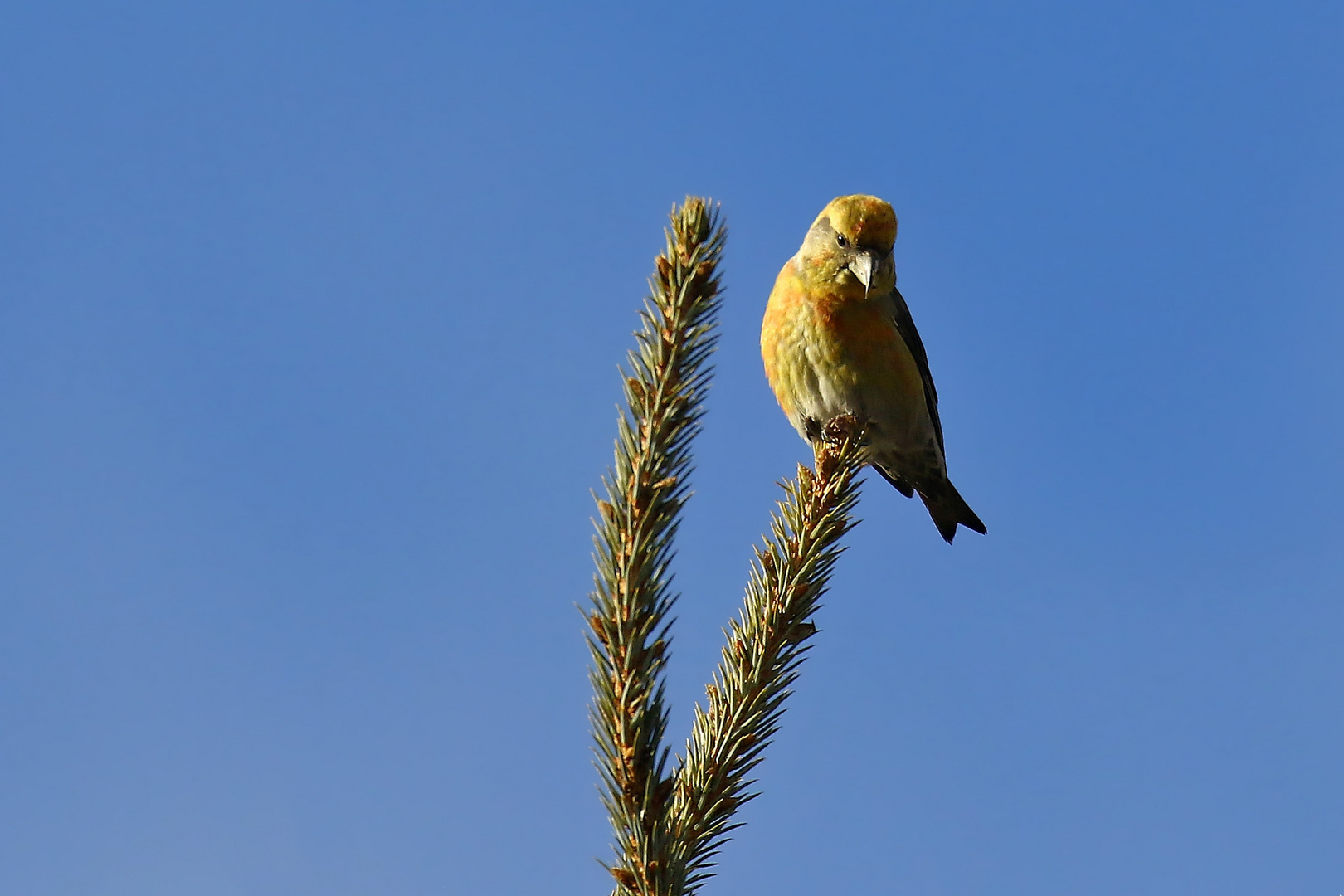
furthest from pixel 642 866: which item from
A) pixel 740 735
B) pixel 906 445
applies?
pixel 906 445

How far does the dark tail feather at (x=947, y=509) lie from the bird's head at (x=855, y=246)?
5.34 feet

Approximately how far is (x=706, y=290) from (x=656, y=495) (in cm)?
42

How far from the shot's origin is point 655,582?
2.03 meters

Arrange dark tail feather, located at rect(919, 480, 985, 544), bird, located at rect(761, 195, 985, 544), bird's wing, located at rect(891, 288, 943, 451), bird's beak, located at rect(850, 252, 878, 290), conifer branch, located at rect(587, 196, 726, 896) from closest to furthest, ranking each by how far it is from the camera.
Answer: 1. conifer branch, located at rect(587, 196, 726, 896)
2. bird's beak, located at rect(850, 252, 878, 290)
3. bird, located at rect(761, 195, 985, 544)
4. bird's wing, located at rect(891, 288, 943, 451)
5. dark tail feather, located at rect(919, 480, 985, 544)

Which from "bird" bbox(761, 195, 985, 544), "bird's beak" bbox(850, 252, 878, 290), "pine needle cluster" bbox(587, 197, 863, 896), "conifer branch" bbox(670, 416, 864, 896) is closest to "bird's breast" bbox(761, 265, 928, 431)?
"bird" bbox(761, 195, 985, 544)

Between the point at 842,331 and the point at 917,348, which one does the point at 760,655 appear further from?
the point at 917,348

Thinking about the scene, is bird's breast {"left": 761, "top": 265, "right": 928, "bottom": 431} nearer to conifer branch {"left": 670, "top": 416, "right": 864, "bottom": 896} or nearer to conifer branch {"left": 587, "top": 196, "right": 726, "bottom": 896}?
conifer branch {"left": 670, "top": 416, "right": 864, "bottom": 896}

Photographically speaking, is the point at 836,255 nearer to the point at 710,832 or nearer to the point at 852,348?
the point at 852,348

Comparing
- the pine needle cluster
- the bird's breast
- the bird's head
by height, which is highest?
the bird's head

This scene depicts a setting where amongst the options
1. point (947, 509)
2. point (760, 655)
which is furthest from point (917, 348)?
point (760, 655)

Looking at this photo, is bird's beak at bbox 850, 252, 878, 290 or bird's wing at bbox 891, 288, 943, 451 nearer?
bird's beak at bbox 850, 252, 878, 290

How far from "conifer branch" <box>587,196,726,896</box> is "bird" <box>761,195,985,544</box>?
3620 millimetres

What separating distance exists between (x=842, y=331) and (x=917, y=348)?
1117 mm

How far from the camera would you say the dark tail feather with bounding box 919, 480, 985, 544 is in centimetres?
702
